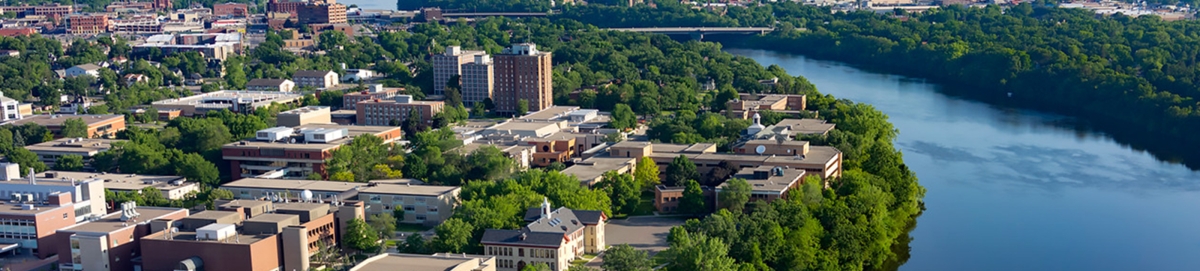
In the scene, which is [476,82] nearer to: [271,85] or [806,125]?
[271,85]

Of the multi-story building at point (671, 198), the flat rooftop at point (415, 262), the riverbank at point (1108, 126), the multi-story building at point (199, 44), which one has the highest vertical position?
the multi-story building at point (199, 44)

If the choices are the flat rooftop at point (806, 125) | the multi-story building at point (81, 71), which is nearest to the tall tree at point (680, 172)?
the flat rooftop at point (806, 125)

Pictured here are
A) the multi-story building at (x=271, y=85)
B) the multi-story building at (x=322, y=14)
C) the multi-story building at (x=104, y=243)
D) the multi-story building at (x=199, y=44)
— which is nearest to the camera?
the multi-story building at (x=104, y=243)

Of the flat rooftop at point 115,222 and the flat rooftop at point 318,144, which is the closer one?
the flat rooftop at point 115,222

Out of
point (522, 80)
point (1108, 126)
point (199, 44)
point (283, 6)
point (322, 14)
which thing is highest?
point (283, 6)

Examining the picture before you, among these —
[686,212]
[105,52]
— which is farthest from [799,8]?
[686,212]

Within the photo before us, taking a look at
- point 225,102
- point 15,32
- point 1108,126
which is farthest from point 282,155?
Result: point 15,32

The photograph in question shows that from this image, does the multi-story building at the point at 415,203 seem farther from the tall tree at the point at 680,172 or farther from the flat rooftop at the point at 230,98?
the flat rooftop at the point at 230,98
